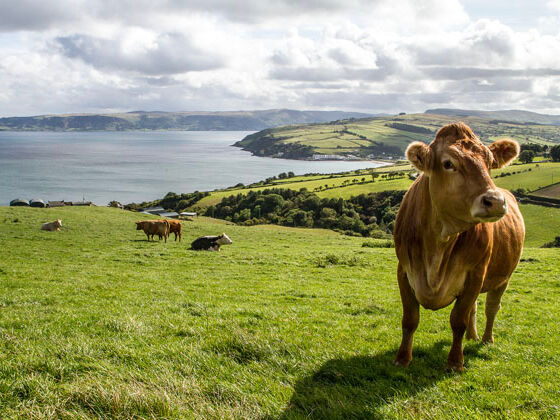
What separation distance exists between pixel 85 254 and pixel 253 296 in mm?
13046

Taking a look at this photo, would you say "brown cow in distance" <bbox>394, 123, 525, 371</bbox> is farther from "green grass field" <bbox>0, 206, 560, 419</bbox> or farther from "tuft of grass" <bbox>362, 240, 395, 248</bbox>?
"tuft of grass" <bbox>362, 240, 395, 248</bbox>

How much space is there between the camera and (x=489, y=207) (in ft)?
13.3

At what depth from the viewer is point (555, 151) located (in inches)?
3954

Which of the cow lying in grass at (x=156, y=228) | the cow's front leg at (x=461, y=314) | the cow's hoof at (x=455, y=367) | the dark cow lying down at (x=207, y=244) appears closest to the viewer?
the cow's front leg at (x=461, y=314)

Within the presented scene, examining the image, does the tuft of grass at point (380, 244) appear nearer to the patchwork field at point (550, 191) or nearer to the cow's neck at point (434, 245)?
the cow's neck at point (434, 245)

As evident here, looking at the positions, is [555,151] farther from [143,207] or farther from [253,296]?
[253,296]

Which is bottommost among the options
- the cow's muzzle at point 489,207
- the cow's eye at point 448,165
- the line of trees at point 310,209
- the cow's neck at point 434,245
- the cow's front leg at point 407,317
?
the line of trees at point 310,209

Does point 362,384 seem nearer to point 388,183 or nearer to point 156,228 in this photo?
point 156,228

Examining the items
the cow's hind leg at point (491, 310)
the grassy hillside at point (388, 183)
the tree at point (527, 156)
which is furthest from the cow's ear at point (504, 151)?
the tree at point (527, 156)

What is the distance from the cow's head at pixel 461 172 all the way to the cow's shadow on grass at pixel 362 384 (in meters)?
2.19

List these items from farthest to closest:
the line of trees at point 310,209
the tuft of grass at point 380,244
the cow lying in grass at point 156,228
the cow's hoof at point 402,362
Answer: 1. the line of trees at point 310,209
2. the tuft of grass at point 380,244
3. the cow lying in grass at point 156,228
4. the cow's hoof at point 402,362

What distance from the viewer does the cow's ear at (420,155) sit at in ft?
15.9

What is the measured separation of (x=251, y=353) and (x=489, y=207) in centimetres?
386

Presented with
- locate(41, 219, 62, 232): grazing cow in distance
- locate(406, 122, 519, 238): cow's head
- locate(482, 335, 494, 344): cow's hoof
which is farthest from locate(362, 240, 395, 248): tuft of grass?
locate(406, 122, 519, 238): cow's head
